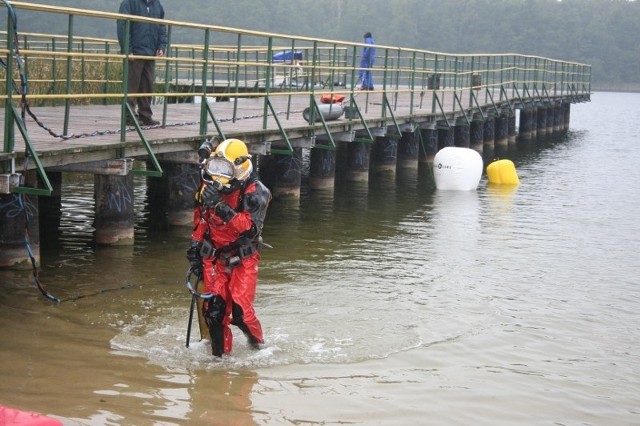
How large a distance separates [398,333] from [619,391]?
6.48ft

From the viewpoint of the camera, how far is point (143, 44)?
12.3 meters

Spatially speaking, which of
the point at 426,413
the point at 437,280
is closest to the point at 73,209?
the point at 437,280

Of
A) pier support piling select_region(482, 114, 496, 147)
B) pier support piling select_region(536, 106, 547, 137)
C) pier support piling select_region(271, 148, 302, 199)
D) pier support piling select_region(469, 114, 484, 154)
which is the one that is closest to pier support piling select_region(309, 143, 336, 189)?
pier support piling select_region(271, 148, 302, 199)

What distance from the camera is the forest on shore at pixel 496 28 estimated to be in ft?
328

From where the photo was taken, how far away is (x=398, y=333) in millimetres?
9641

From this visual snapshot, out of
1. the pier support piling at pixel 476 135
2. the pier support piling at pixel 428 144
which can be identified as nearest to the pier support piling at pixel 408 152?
the pier support piling at pixel 428 144

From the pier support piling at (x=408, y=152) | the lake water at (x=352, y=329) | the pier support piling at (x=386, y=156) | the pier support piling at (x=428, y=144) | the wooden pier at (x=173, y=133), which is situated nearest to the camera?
the lake water at (x=352, y=329)

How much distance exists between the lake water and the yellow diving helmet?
4.43ft

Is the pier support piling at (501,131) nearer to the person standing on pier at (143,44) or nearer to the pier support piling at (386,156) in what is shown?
the pier support piling at (386,156)

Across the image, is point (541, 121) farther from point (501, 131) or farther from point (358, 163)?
point (358, 163)

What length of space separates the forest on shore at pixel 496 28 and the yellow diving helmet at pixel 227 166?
286 ft

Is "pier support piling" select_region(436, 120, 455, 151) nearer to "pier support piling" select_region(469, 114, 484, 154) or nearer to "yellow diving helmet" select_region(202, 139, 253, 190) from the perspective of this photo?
"pier support piling" select_region(469, 114, 484, 154)

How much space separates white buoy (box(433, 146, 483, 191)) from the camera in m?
20.7

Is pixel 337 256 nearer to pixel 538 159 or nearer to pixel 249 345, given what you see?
pixel 249 345
